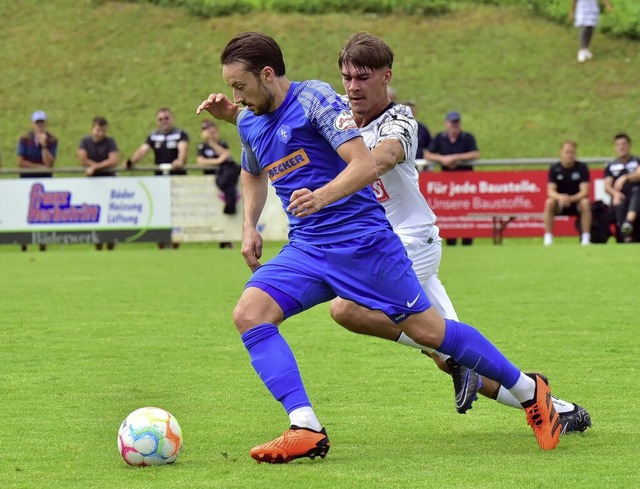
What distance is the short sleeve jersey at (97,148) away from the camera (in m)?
21.4

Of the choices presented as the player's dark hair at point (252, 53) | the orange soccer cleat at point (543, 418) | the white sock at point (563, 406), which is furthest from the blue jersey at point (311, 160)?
the white sock at point (563, 406)

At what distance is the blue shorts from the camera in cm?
588

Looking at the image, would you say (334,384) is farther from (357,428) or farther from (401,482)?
(401,482)

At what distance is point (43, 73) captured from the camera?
119 ft

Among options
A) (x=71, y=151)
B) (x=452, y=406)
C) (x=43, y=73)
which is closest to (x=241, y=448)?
(x=452, y=406)

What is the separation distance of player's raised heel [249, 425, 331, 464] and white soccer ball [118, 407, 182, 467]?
1.20ft

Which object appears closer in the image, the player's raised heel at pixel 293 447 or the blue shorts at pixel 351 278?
the player's raised heel at pixel 293 447

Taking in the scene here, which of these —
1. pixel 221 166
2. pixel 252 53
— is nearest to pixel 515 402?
pixel 252 53

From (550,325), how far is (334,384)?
3365mm

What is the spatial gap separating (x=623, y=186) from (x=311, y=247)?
47.6 ft

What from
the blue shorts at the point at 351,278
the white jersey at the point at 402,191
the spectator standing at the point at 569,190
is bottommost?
the spectator standing at the point at 569,190

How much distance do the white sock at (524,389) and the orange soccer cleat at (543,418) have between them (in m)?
0.02

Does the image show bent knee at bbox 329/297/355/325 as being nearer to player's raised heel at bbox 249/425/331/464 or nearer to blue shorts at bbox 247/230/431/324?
blue shorts at bbox 247/230/431/324

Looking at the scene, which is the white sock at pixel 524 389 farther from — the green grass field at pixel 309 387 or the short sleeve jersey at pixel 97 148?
the short sleeve jersey at pixel 97 148
